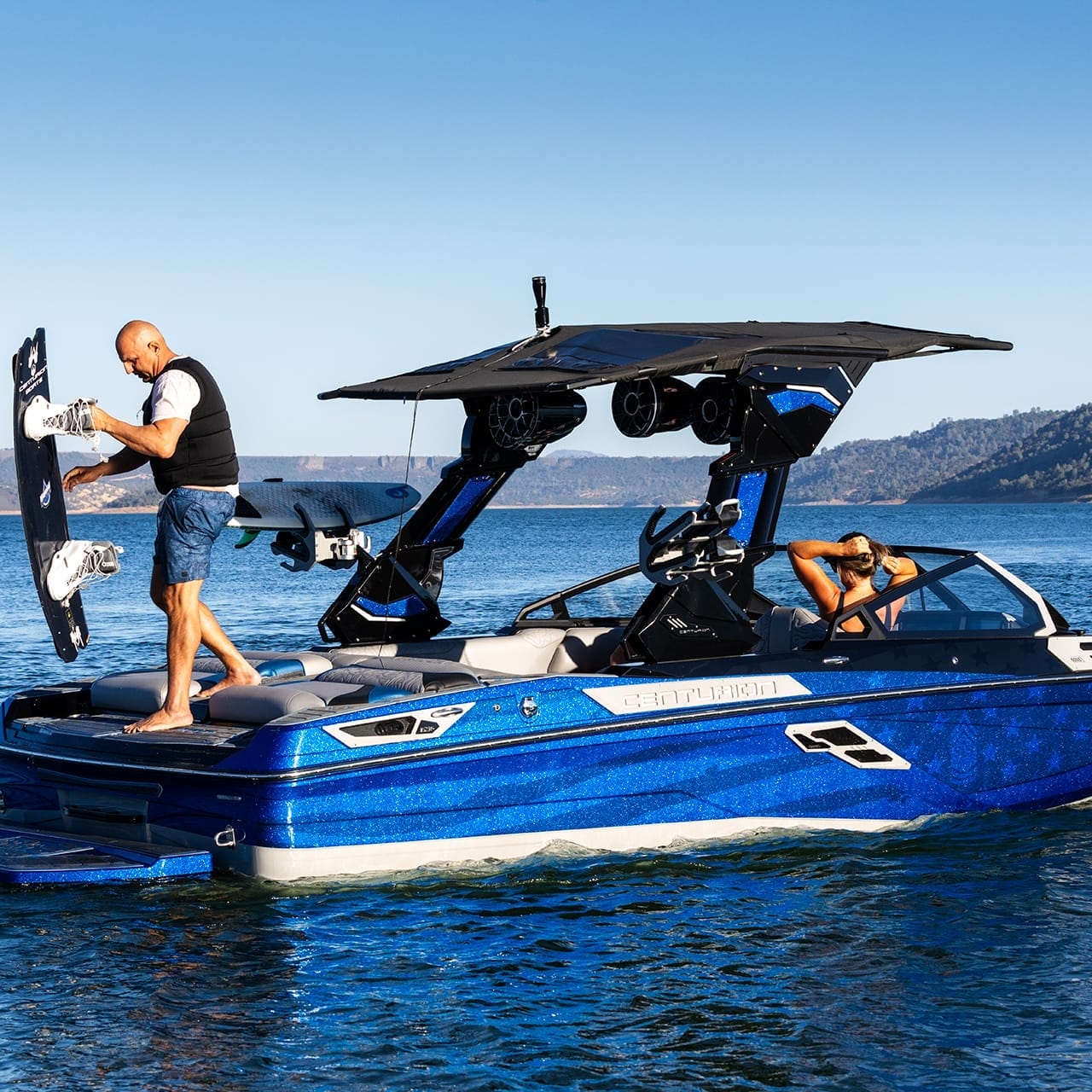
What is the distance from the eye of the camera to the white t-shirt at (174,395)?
726 cm

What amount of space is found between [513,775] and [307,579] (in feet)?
131

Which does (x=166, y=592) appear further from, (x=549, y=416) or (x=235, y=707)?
(x=549, y=416)

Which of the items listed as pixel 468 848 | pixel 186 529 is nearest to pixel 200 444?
pixel 186 529

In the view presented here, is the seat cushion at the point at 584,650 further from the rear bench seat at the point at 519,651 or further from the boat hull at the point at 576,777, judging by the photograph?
the boat hull at the point at 576,777

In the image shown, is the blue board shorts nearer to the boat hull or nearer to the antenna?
the boat hull

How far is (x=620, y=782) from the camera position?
24.5ft

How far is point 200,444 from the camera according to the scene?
7422 mm

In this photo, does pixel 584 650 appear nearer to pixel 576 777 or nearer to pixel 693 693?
pixel 693 693

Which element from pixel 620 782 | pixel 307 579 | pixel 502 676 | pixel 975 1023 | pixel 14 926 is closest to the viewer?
pixel 975 1023

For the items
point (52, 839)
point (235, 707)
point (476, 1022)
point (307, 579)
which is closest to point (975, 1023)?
point (476, 1022)

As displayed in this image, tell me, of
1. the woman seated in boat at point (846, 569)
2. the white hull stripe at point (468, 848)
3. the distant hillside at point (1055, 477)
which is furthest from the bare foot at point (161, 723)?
the distant hillside at point (1055, 477)

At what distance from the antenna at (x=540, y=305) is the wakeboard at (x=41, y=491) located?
8.62 ft

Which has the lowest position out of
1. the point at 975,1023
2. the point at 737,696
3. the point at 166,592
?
the point at 975,1023

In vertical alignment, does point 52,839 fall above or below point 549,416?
below
